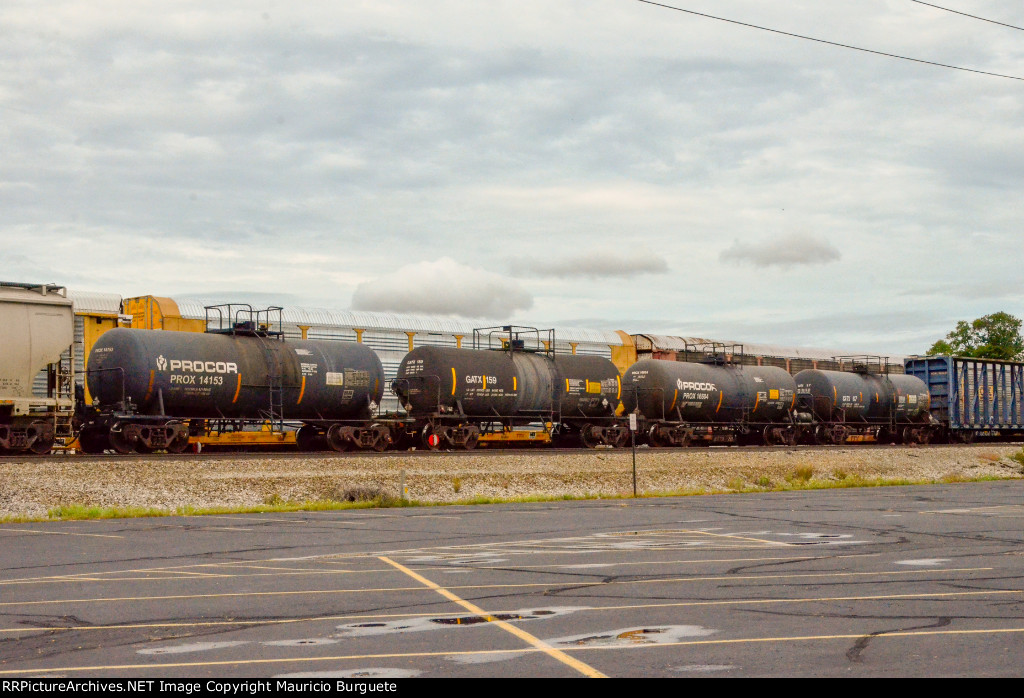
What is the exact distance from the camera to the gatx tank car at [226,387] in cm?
2483

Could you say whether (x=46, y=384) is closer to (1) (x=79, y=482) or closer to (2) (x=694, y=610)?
(1) (x=79, y=482)

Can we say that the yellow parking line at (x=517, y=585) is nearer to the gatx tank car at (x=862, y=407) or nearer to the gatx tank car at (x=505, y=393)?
the gatx tank car at (x=505, y=393)

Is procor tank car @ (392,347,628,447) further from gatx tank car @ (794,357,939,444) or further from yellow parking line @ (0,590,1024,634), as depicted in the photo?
yellow parking line @ (0,590,1024,634)

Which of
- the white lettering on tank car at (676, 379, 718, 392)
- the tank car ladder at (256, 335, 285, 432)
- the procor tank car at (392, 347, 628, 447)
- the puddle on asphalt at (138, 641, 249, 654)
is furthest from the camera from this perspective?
the white lettering on tank car at (676, 379, 718, 392)

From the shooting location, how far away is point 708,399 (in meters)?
38.7

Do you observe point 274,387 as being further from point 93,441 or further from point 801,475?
point 801,475

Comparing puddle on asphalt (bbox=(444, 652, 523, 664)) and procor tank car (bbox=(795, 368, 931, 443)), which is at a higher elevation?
procor tank car (bbox=(795, 368, 931, 443))

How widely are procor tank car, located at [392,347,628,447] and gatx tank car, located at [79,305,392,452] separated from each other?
5.26 ft

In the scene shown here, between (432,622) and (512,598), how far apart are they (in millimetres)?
1484

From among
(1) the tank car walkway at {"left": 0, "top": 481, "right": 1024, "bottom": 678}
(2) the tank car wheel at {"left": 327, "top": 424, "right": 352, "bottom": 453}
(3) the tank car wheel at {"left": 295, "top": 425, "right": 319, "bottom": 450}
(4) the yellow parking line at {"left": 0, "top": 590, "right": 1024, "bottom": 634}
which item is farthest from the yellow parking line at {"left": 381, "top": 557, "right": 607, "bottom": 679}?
(3) the tank car wheel at {"left": 295, "top": 425, "right": 319, "bottom": 450}

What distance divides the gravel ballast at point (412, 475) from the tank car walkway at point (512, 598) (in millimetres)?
1914

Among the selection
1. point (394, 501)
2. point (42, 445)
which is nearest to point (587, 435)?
point (394, 501)

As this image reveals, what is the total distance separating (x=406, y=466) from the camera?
83.8ft

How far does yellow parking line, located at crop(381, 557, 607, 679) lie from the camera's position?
22.7ft
